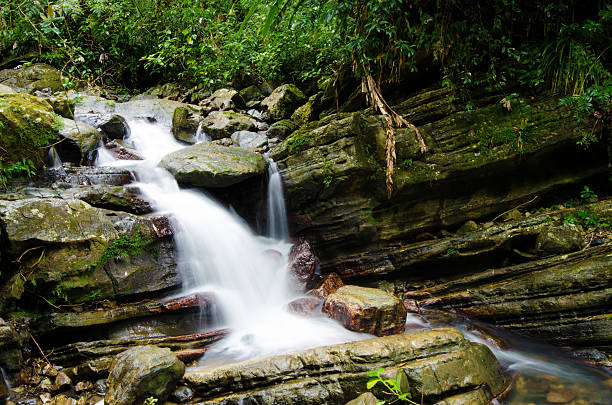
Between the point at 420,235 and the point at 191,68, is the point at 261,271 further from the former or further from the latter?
the point at 191,68

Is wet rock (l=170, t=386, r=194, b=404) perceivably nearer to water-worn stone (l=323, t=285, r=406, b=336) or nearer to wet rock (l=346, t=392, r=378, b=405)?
wet rock (l=346, t=392, r=378, b=405)

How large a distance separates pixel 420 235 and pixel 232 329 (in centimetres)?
365

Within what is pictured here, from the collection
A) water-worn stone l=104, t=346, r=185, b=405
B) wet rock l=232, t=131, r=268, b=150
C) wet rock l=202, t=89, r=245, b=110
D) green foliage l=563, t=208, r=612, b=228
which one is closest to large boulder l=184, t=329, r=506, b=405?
water-worn stone l=104, t=346, r=185, b=405

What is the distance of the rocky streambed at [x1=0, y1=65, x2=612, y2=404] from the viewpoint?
131 inches

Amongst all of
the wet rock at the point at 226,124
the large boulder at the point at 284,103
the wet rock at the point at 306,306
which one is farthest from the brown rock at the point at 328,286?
the large boulder at the point at 284,103

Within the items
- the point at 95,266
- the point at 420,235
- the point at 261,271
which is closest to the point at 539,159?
the point at 420,235

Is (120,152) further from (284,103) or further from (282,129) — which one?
(284,103)

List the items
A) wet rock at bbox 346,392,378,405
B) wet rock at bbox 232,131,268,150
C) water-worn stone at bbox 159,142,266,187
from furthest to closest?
wet rock at bbox 232,131,268,150
water-worn stone at bbox 159,142,266,187
wet rock at bbox 346,392,378,405

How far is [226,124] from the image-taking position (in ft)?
30.9

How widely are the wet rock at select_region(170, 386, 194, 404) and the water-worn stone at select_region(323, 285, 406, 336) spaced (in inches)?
85.2

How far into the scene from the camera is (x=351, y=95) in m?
7.25

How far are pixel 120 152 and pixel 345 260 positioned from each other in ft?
19.3

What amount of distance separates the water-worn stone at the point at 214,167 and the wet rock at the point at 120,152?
61.4 inches

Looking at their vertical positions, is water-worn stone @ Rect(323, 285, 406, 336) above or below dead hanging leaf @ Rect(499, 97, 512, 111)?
below
